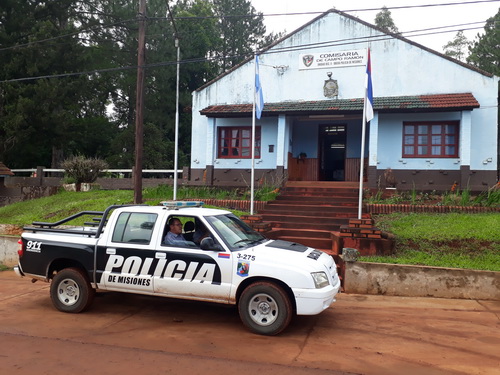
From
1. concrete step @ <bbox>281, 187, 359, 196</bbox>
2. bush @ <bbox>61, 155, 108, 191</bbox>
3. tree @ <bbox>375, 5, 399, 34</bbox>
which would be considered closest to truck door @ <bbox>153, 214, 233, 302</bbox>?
concrete step @ <bbox>281, 187, 359, 196</bbox>

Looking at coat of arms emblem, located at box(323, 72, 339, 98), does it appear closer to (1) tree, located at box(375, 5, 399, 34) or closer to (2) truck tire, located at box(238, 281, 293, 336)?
(2) truck tire, located at box(238, 281, 293, 336)

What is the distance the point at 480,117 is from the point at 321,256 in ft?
39.8

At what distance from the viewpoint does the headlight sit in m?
5.34

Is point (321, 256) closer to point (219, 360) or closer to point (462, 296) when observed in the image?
point (219, 360)

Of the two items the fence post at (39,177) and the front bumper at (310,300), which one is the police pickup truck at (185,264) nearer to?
the front bumper at (310,300)

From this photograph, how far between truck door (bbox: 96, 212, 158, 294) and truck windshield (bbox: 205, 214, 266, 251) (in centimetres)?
92

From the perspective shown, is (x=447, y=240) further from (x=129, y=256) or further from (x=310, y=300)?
(x=129, y=256)

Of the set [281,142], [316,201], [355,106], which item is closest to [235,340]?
[316,201]

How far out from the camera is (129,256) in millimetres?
6008

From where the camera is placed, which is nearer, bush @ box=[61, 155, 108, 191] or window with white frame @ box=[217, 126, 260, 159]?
window with white frame @ box=[217, 126, 260, 159]

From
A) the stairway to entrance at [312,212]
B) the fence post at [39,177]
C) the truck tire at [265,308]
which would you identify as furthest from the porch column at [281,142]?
the fence post at [39,177]

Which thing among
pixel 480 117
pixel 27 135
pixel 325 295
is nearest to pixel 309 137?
pixel 480 117

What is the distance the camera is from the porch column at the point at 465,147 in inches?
569

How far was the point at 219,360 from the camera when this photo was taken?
4.55m
